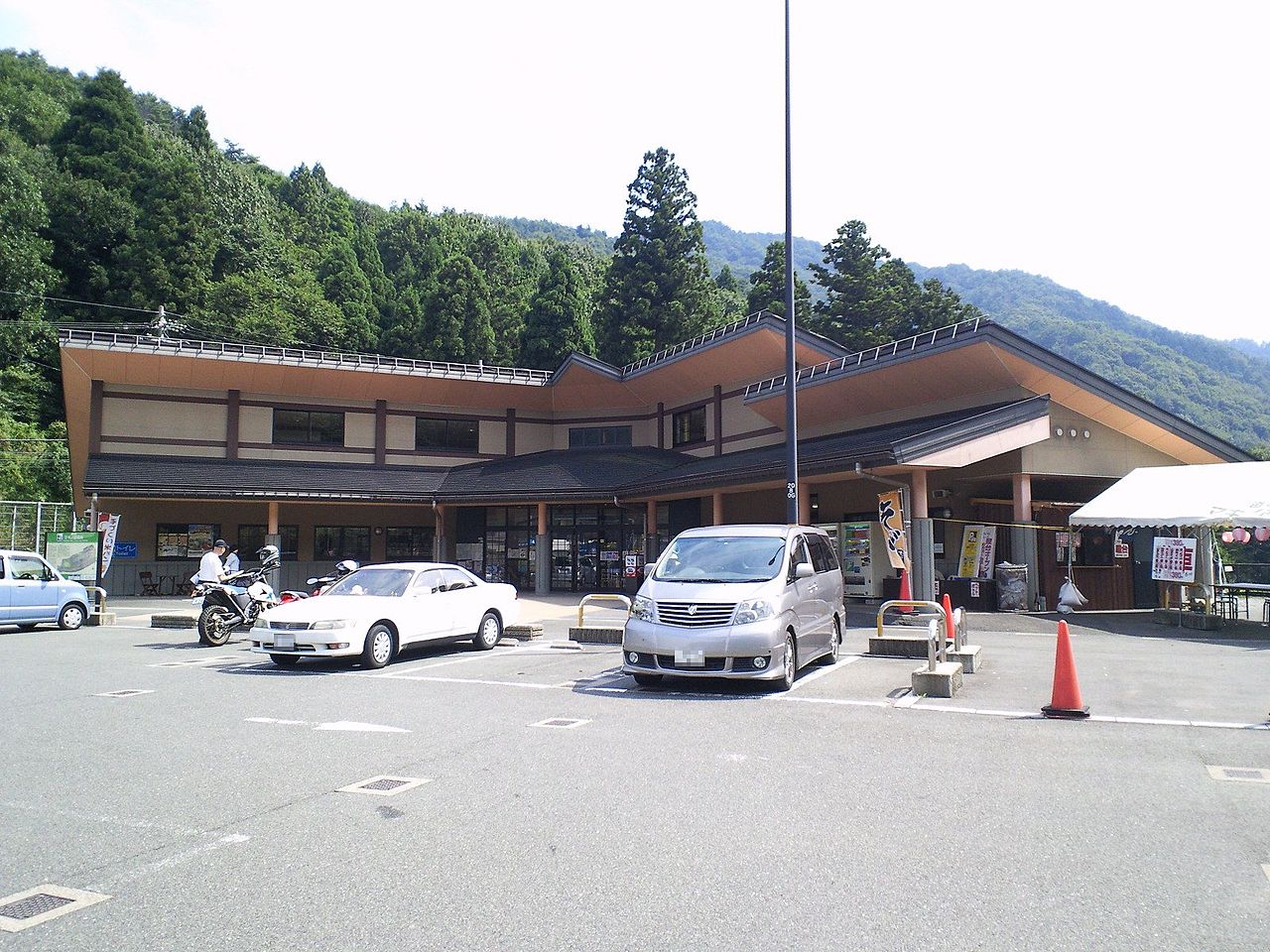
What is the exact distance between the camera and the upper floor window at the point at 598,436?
36.3 m

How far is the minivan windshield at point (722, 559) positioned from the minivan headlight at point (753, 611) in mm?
543

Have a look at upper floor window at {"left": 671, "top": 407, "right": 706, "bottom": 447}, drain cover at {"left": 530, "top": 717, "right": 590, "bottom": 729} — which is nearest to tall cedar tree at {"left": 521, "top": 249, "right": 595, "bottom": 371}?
upper floor window at {"left": 671, "top": 407, "right": 706, "bottom": 447}

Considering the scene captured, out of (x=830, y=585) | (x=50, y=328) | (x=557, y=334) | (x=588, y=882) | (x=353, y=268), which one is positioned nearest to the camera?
(x=588, y=882)

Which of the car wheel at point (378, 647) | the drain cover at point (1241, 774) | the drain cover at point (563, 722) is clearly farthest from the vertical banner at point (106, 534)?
the drain cover at point (1241, 774)

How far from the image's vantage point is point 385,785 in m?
6.35

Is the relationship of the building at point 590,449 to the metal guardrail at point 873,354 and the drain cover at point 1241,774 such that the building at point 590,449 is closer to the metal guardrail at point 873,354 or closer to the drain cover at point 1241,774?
the metal guardrail at point 873,354

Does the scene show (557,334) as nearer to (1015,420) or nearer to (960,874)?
(1015,420)

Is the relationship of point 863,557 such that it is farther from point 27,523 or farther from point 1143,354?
point 1143,354

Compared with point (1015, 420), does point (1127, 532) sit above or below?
below

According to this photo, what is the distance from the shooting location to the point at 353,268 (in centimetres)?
5912

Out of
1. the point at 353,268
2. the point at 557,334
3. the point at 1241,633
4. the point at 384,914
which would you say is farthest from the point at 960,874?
the point at 353,268

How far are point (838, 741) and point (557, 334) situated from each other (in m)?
44.2

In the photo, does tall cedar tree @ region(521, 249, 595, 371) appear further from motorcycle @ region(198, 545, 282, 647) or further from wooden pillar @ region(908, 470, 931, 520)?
motorcycle @ region(198, 545, 282, 647)

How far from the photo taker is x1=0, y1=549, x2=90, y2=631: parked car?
1819cm
